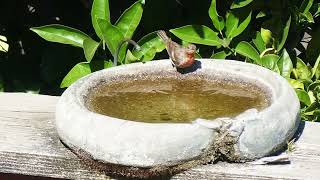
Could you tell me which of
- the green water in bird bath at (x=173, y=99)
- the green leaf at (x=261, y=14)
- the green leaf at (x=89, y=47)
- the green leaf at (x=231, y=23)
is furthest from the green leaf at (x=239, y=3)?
the green leaf at (x=89, y=47)

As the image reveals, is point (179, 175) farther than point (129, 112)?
No

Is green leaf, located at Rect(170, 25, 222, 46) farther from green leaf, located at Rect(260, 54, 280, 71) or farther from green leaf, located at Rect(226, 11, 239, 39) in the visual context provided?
green leaf, located at Rect(260, 54, 280, 71)

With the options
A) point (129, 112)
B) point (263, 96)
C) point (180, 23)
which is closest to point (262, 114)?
point (263, 96)

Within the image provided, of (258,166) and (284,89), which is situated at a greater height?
(284,89)

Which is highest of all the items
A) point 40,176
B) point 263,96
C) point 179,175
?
point 263,96

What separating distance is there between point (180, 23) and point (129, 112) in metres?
0.91

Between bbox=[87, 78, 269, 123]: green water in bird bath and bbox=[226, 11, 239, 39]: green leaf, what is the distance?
379mm

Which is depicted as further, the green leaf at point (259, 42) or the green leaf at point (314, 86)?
the green leaf at point (259, 42)

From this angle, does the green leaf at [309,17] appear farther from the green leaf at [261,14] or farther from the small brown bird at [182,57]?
the small brown bird at [182,57]

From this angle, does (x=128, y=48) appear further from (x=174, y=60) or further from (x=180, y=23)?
(x=174, y=60)

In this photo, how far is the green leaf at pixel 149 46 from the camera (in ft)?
7.98

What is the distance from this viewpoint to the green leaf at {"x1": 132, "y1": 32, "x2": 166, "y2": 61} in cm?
243

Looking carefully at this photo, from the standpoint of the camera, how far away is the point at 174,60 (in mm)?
2156

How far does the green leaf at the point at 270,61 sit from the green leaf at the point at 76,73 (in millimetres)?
640
